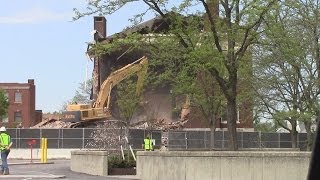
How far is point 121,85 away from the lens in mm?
44531

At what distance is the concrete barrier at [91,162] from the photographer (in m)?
23.9

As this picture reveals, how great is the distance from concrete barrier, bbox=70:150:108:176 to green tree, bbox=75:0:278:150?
566cm

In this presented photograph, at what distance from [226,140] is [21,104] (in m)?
67.1

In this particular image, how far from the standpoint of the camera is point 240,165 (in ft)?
56.1

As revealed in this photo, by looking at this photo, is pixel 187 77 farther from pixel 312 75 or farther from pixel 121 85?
pixel 121 85

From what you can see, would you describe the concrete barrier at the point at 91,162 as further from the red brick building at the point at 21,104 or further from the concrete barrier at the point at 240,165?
the red brick building at the point at 21,104

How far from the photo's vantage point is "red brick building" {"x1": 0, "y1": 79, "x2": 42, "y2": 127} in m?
102

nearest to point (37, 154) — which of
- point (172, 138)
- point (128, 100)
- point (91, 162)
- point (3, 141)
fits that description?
point (128, 100)

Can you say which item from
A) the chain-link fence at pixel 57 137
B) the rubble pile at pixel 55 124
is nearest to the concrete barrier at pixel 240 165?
the chain-link fence at pixel 57 137

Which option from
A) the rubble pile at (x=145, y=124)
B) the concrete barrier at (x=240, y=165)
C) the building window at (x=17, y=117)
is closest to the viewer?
the concrete barrier at (x=240, y=165)

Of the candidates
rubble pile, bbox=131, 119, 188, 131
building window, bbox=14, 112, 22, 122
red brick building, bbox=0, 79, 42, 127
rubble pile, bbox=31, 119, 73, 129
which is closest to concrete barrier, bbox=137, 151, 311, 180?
rubble pile, bbox=131, 119, 188, 131

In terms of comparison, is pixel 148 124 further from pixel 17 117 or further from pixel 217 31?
pixel 17 117

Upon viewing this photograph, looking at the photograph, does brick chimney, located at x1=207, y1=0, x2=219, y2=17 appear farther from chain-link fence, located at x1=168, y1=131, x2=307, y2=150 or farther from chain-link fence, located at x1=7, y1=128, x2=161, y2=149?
chain-link fence, located at x1=7, y1=128, x2=161, y2=149

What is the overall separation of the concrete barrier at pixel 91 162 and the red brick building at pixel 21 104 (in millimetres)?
75927
